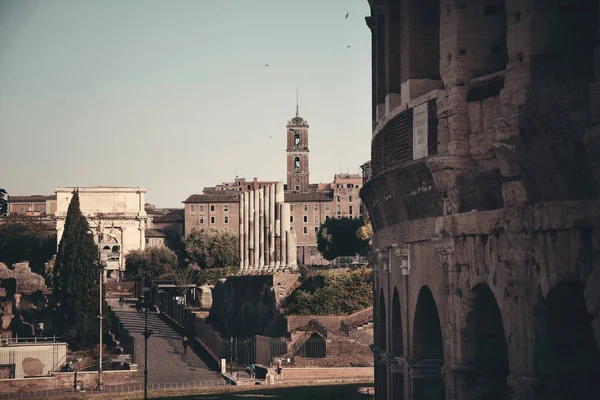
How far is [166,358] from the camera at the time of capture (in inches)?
2827

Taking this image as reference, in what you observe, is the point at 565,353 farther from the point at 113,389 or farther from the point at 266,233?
the point at 266,233

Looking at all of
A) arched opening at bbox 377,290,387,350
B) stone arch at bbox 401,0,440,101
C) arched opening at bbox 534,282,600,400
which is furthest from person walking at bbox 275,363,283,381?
arched opening at bbox 534,282,600,400

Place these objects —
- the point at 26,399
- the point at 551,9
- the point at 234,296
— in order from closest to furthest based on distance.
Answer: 1. the point at 551,9
2. the point at 26,399
3. the point at 234,296

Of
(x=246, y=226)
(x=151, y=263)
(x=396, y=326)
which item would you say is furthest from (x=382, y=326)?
(x=151, y=263)

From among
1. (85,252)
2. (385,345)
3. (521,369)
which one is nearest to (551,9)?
(521,369)

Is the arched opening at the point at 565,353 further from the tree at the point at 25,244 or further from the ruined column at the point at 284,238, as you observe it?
the tree at the point at 25,244

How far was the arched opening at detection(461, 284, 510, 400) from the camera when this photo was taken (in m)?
26.9

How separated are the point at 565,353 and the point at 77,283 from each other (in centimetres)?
5645

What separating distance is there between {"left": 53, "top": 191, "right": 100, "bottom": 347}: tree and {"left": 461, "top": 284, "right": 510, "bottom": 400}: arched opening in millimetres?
48251

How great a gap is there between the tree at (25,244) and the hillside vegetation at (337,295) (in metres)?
57.8

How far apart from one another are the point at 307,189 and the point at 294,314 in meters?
98.7

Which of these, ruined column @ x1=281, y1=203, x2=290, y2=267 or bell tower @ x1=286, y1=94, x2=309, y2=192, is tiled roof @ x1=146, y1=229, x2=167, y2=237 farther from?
ruined column @ x1=281, y1=203, x2=290, y2=267

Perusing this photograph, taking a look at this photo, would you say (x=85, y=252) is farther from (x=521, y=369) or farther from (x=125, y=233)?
(x=125, y=233)

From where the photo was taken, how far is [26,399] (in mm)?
57625
